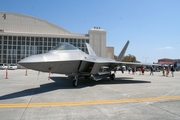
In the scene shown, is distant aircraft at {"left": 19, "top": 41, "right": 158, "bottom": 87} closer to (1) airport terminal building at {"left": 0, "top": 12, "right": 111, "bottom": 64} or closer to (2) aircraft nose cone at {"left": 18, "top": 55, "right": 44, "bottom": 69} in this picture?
(2) aircraft nose cone at {"left": 18, "top": 55, "right": 44, "bottom": 69}

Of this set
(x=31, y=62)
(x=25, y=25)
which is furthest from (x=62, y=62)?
(x=25, y=25)

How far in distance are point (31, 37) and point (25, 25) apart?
5412 mm

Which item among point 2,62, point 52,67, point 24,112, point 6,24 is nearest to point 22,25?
point 6,24

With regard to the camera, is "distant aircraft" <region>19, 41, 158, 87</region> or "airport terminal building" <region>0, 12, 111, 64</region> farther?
"airport terminal building" <region>0, 12, 111, 64</region>

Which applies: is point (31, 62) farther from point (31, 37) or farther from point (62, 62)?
point (31, 37)

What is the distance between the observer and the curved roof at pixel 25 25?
4716 centimetres

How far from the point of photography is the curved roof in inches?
1857

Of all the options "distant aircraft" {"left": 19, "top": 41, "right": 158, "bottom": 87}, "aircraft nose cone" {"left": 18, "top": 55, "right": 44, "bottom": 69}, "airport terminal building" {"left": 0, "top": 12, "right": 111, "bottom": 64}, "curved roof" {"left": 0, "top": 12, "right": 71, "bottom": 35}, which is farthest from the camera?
"curved roof" {"left": 0, "top": 12, "right": 71, "bottom": 35}

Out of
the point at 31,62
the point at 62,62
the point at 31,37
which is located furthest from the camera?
the point at 31,37

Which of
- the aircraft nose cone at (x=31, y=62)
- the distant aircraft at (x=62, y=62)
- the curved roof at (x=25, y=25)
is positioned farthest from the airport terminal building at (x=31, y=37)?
the aircraft nose cone at (x=31, y=62)

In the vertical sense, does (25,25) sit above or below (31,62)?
above

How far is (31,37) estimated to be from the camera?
151 feet

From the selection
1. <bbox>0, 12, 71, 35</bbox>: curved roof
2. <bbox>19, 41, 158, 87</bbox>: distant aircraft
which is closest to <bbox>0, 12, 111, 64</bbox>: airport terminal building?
<bbox>0, 12, 71, 35</bbox>: curved roof

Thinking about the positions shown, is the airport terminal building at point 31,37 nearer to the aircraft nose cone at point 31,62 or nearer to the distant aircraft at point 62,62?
the distant aircraft at point 62,62
